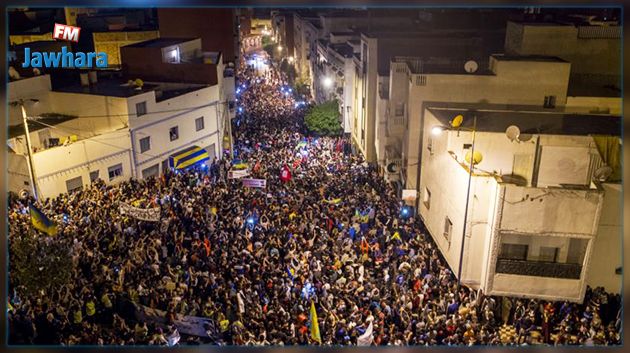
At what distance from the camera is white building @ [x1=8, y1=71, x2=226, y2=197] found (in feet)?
72.3

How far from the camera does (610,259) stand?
15039 mm

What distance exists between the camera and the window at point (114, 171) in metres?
24.8

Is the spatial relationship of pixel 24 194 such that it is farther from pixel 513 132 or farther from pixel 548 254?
pixel 548 254

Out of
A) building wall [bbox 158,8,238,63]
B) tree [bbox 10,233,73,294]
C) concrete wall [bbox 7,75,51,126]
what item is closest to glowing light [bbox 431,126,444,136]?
tree [bbox 10,233,73,294]

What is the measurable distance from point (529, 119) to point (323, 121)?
18.4m

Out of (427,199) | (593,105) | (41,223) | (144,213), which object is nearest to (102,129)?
(144,213)

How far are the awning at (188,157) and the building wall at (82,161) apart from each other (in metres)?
2.72

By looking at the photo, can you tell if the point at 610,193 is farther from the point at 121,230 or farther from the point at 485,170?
the point at 121,230

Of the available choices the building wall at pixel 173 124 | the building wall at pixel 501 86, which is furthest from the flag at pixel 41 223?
the building wall at pixel 501 86

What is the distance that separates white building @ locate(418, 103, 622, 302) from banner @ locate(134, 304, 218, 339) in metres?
7.60

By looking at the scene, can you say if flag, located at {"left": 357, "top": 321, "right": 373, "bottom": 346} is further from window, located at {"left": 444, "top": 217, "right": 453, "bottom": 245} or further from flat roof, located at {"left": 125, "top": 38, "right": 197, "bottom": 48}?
flat roof, located at {"left": 125, "top": 38, "right": 197, "bottom": 48}

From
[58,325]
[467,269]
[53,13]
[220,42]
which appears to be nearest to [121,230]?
[58,325]

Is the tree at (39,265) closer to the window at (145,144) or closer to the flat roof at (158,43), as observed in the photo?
the window at (145,144)

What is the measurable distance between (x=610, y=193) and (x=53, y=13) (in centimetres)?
5177
